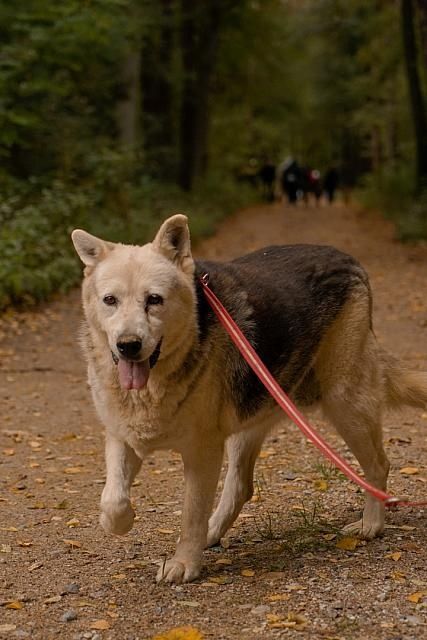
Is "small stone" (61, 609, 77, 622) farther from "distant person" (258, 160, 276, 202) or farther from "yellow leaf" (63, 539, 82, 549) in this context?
"distant person" (258, 160, 276, 202)

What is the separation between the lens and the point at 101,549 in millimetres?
5371

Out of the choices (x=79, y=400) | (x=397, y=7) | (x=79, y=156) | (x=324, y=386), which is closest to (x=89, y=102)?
(x=79, y=156)

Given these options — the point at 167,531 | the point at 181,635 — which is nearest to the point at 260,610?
the point at 181,635

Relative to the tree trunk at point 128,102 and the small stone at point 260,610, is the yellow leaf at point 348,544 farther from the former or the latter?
the tree trunk at point 128,102

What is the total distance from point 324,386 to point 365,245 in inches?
746

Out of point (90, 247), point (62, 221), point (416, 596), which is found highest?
point (90, 247)

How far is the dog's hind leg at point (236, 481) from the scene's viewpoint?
5.53 meters

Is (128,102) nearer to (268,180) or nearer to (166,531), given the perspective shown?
(166,531)

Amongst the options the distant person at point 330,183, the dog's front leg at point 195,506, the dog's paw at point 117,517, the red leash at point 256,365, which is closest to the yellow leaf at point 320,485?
the red leash at point 256,365

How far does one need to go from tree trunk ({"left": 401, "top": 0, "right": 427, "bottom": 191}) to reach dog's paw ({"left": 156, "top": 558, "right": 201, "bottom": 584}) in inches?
882

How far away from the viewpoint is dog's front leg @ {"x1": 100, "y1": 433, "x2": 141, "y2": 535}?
4.65m

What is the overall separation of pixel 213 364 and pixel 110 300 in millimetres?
726

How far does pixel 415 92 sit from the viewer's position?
2631 centimetres

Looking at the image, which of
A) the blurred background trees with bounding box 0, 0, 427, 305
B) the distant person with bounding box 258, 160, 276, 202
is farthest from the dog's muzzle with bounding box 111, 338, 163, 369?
A: the distant person with bounding box 258, 160, 276, 202
